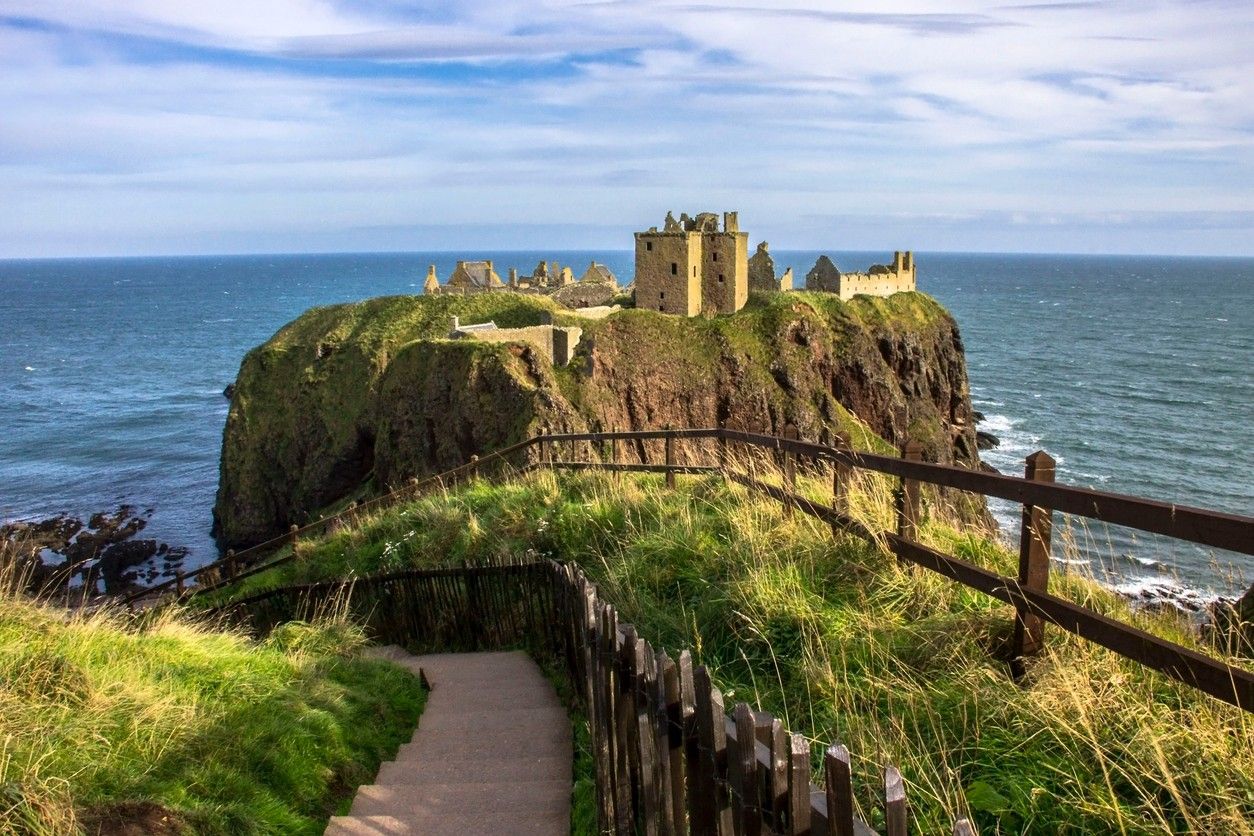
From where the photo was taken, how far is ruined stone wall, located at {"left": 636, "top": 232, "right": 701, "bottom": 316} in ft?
167

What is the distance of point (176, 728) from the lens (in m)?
6.43

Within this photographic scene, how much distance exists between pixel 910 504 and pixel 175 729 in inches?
214

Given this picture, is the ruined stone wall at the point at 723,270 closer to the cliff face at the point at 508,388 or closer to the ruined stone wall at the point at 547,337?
the cliff face at the point at 508,388

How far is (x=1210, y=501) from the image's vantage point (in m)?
47.9

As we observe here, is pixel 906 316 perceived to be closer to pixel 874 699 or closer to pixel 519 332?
pixel 519 332

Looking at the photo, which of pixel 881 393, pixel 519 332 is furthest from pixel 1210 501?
pixel 519 332

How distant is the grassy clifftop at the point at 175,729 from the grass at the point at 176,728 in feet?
0.04

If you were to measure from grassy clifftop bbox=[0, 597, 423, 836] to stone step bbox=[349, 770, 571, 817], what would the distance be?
0.33 m

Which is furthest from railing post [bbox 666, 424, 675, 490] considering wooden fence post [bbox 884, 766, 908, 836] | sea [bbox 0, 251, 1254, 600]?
wooden fence post [bbox 884, 766, 908, 836]

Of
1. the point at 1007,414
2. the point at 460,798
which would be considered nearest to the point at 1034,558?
the point at 460,798

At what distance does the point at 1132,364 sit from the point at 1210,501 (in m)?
60.0

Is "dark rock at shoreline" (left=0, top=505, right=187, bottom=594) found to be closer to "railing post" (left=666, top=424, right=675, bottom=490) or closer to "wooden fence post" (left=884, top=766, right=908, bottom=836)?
"railing post" (left=666, top=424, right=675, bottom=490)

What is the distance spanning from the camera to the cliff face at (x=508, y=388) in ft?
133

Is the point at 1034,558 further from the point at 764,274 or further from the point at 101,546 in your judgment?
the point at 764,274
